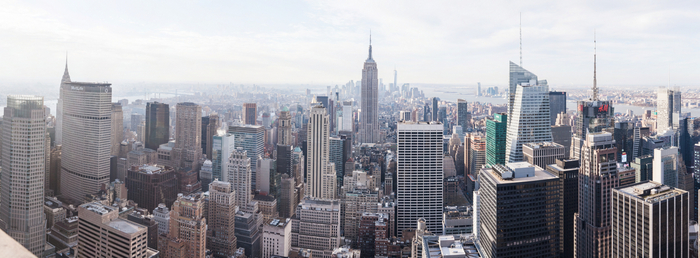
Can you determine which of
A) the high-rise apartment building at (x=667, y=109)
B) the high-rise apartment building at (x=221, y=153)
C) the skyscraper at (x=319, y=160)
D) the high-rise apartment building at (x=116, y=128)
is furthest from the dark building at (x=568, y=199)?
the high-rise apartment building at (x=116, y=128)

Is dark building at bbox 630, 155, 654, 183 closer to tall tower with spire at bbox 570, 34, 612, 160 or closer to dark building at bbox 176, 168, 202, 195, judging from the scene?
tall tower with spire at bbox 570, 34, 612, 160

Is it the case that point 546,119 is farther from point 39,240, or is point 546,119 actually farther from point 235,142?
point 39,240

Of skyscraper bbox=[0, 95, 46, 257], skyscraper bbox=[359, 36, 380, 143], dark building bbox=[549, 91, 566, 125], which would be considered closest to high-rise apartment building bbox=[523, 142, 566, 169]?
dark building bbox=[549, 91, 566, 125]

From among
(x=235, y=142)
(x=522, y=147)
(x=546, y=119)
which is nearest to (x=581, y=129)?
(x=546, y=119)

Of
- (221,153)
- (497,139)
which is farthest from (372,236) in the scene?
(221,153)

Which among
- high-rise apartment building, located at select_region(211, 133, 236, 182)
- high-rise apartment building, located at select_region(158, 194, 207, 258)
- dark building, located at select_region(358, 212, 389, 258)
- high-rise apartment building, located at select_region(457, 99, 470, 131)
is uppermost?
high-rise apartment building, located at select_region(457, 99, 470, 131)
